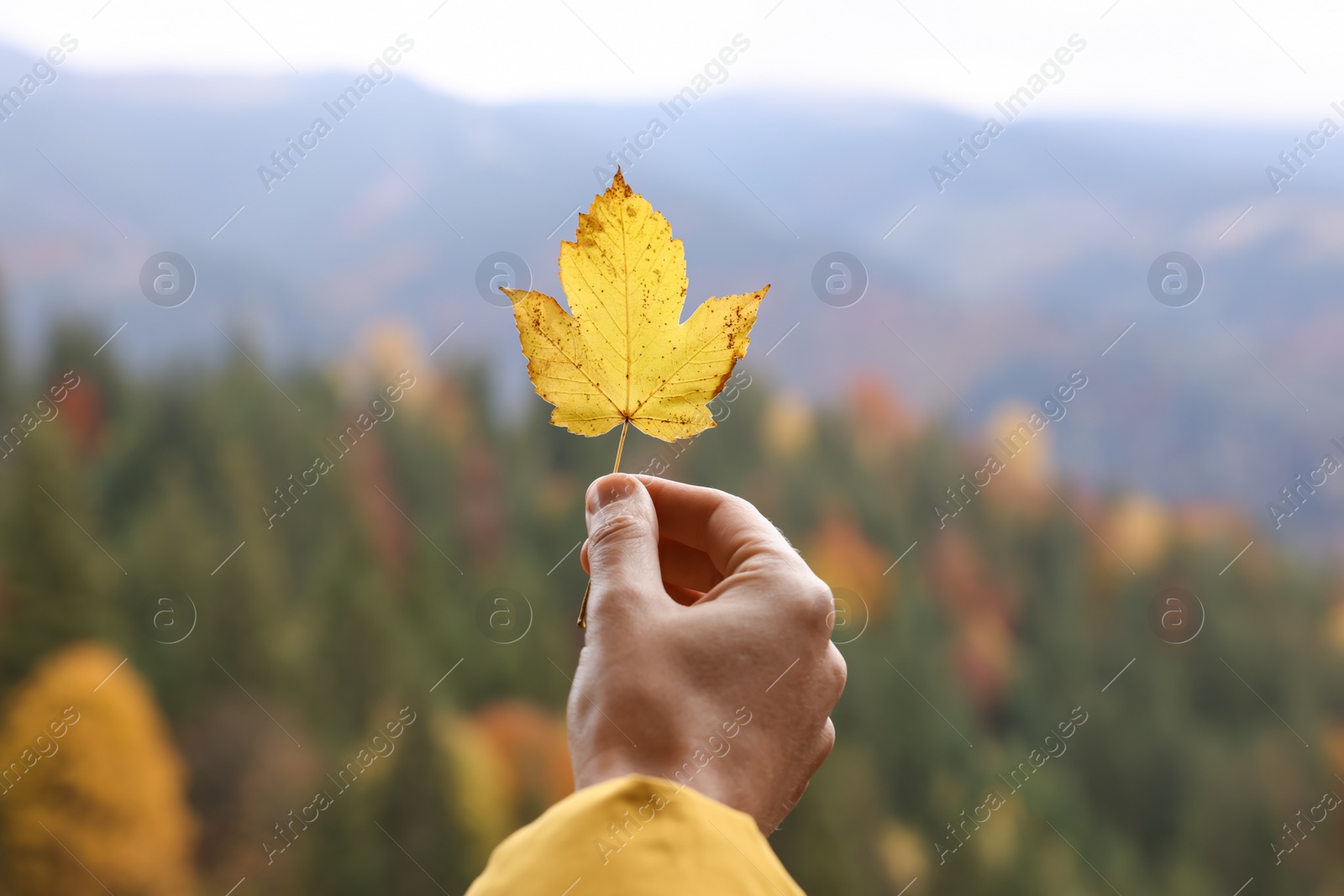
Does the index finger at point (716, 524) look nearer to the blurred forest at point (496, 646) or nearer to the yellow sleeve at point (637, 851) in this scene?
the yellow sleeve at point (637, 851)

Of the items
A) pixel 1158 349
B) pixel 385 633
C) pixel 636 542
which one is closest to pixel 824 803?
pixel 385 633

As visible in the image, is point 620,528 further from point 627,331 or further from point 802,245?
point 802,245

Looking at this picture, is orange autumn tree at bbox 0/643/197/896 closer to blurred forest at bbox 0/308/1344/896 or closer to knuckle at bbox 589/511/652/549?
blurred forest at bbox 0/308/1344/896

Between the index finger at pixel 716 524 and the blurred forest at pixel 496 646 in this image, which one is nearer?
the index finger at pixel 716 524

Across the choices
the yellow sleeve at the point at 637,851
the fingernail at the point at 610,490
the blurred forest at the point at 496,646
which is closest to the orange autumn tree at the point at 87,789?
the blurred forest at the point at 496,646

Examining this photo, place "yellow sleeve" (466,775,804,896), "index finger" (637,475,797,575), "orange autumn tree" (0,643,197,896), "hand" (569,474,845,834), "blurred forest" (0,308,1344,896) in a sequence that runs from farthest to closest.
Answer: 1. "blurred forest" (0,308,1344,896)
2. "orange autumn tree" (0,643,197,896)
3. "index finger" (637,475,797,575)
4. "hand" (569,474,845,834)
5. "yellow sleeve" (466,775,804,896)

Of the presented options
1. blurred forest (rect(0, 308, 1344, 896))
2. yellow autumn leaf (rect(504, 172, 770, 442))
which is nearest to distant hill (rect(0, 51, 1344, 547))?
blurred forest (rect(0, 308, 1344, 896))

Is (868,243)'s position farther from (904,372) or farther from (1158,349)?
(1158,349)
